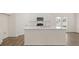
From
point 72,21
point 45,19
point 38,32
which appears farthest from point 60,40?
point 72,21

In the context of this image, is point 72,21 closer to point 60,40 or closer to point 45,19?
point 45,19

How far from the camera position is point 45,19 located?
6.53m
